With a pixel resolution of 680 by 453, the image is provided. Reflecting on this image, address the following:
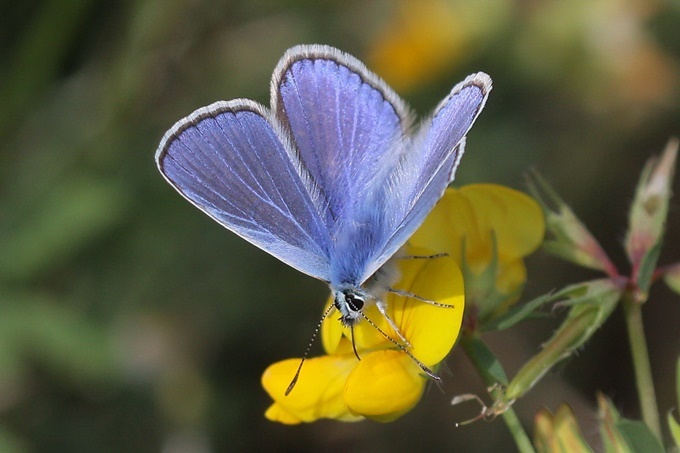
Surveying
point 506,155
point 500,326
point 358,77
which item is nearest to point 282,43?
point 506,155

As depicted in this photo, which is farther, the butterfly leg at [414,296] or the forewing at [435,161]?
the butterfly leg at [414,296]

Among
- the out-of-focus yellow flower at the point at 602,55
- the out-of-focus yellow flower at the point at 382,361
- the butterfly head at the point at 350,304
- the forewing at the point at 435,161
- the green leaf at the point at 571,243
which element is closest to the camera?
the forewing at the point at 435,161

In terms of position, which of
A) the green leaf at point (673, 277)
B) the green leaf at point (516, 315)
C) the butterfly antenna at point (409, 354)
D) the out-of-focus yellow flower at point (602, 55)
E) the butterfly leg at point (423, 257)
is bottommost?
the butterfly antenna at point (409, 354)

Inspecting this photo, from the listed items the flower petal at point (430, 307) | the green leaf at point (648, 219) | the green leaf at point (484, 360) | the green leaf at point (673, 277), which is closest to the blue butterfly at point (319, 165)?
the flower petal at point (430, 307)

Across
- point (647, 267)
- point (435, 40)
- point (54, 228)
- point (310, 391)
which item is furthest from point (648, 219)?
point (435, 40)

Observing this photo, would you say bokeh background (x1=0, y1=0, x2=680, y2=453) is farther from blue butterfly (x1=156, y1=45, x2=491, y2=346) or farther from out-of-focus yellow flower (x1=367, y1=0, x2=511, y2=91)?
blue butterfly (x1=156, y1=45, x2=491, y2=346)

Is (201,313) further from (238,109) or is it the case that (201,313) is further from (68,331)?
(238,109)

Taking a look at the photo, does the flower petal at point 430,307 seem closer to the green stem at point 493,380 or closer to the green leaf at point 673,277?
the green stem at point 493,380

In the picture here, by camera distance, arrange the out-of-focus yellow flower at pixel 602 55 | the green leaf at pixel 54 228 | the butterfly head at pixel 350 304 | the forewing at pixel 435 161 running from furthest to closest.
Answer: the out-of-focus yellow flower at pixel 602 55 → the green leaf at pixel 54 228 → the butterfly head at pixel 350 304 → the forewing at pixel 435 161
